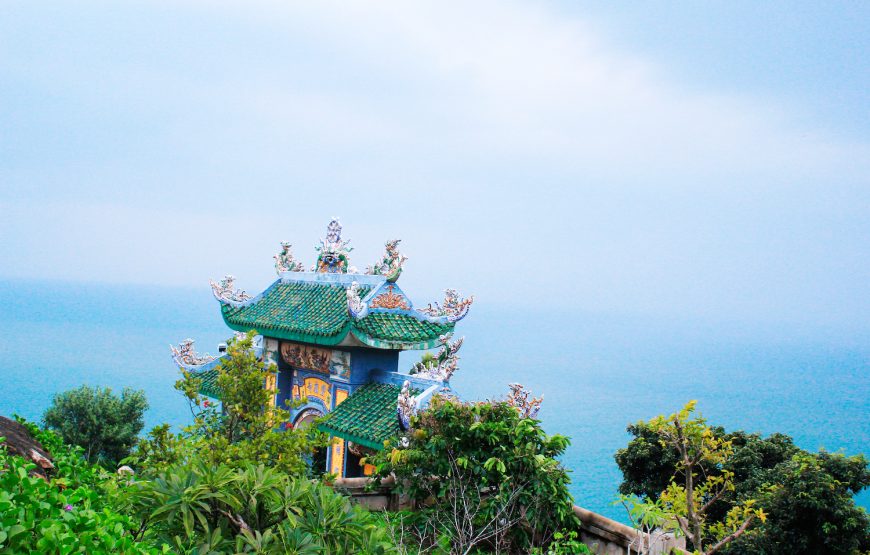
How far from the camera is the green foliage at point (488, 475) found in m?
8.10

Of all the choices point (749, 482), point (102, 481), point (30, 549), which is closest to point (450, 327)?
point (749, 482)

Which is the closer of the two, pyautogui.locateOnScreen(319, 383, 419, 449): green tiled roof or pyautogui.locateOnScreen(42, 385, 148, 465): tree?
pyautogui.locateOnScreen(319, 383, 419, 449): green tiled roof

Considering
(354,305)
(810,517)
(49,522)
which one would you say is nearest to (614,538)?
(810,517)

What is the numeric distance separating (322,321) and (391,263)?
5.44 ft

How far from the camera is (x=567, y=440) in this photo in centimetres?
851

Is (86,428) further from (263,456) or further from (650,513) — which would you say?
(650,513)

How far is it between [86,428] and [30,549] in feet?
64.2

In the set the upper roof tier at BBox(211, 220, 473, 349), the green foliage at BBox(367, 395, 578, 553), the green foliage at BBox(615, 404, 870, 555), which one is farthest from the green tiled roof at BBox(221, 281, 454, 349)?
the green foliage at BBox(615, 404, 870, 555)

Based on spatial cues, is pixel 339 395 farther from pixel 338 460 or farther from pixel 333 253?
pixel 333 253

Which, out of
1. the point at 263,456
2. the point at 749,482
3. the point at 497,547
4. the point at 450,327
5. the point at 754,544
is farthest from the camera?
the point at 749,482

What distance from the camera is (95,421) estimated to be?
1950cm

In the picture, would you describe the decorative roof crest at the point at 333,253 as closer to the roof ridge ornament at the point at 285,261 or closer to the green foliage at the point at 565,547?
the roof ridge ornament at the point at 285,261

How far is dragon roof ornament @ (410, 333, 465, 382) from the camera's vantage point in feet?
35.7

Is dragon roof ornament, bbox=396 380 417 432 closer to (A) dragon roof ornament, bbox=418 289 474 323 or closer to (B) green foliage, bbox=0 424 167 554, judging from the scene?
(A) dragon roof ornament, bbox=418 289 474 323
